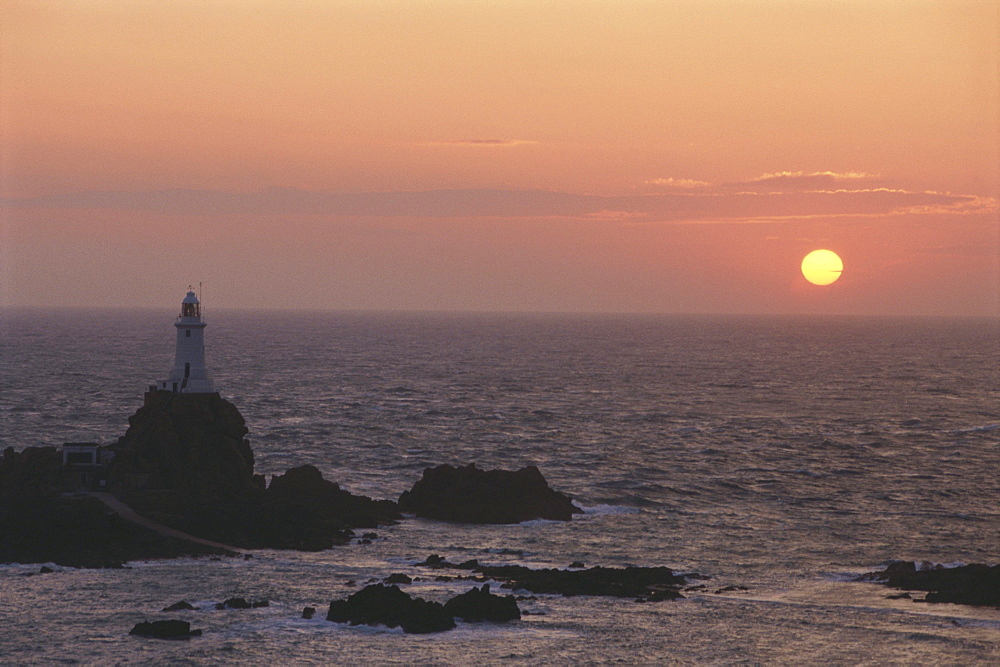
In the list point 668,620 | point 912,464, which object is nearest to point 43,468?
point 668,620

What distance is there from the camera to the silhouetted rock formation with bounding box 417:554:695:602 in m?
57.7

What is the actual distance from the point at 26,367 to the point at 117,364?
15.4 meters

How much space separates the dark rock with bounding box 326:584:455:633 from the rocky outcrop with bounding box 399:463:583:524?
22.0 m

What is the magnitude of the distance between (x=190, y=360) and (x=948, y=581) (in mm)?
45969

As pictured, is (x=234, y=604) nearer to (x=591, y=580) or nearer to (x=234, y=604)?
(x=234, y=604)

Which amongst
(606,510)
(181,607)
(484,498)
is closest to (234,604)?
(181,607)

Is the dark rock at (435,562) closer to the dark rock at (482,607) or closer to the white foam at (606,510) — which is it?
the dark rock at (482,607)

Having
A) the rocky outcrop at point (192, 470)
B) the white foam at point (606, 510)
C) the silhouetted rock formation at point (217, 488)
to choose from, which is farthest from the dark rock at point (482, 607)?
the white foam at point (606, 510)

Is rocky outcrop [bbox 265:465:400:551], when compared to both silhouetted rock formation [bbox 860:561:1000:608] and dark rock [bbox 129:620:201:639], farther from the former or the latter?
silhouetted rock formation [bbox 860:561:1000:608]

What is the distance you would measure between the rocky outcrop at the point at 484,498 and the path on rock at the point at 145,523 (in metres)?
15.3

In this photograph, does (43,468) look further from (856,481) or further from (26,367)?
(26,367)

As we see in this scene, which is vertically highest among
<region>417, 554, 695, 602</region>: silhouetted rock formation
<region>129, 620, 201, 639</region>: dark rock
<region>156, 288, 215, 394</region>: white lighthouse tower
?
<region>156, 288, 215, 394</region>: white lighthouse tower

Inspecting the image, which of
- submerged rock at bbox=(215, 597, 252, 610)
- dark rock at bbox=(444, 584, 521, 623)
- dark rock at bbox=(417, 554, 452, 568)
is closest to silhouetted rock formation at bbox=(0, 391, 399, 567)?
Result: dark rock at bbox=(417, 554, 452, 568)

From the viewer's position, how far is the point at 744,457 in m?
108
